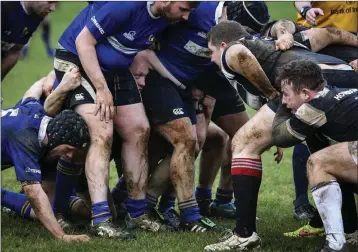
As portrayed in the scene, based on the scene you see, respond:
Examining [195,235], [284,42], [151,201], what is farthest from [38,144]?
[284,42]

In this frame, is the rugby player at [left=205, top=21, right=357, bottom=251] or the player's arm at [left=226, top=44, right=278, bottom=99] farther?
the player's arm at [left=226, top=44, right=278, bottom=99]

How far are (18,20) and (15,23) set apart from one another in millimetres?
58

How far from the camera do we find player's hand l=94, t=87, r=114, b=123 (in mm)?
6255

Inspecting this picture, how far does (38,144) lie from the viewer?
6148mm

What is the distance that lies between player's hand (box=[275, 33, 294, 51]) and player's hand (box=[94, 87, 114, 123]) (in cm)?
136

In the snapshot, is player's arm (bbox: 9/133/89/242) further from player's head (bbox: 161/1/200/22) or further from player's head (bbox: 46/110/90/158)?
player's head (bbox: 161/1/200/22)

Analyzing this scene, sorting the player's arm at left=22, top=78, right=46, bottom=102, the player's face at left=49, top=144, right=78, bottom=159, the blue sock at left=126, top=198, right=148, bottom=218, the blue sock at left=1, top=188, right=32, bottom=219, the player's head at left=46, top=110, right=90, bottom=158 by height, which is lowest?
the blue sock at left=126, top=198, right=148, bottom=218

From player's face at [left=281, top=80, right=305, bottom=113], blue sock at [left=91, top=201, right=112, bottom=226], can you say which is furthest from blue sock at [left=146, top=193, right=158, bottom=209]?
player's face at [left=281, top=80, right=305, bottom=113]

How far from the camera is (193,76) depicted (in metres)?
7.02

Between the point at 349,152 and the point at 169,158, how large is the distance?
2.16 m

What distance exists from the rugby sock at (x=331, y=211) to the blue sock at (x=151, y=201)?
2.02 m

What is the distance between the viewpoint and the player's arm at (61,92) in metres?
6.43

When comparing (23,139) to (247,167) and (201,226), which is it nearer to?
(201,226)

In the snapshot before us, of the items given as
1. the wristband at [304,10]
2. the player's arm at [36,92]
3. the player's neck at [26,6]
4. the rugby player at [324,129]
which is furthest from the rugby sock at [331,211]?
the player's neck at [26,6]
